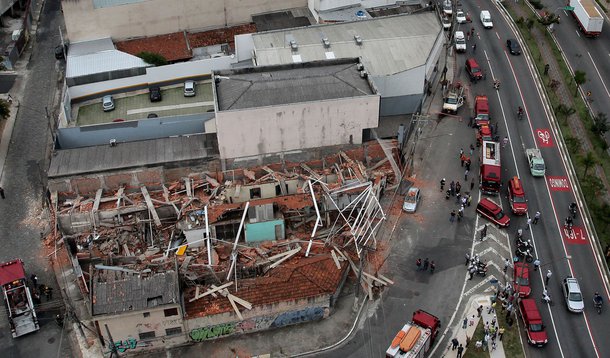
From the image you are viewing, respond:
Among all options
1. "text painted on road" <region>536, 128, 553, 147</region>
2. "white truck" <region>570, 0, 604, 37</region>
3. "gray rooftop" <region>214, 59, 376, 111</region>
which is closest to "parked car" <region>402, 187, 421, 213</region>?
"gray rooftop" <region>214, 59, 376, 111</region>

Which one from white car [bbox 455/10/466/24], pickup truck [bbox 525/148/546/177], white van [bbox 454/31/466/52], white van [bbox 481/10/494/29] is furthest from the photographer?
white car [bbox 455/10/466/24]

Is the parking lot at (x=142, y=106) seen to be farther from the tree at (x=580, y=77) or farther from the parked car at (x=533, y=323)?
the tree at (x=580, y=77)

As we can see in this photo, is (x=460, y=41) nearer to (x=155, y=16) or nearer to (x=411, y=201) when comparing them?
(x=411, y=201)

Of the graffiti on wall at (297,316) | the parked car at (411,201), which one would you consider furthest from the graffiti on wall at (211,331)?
the parked car at (411,201)

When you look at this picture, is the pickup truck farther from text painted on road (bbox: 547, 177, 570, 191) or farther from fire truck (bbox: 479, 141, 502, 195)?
fire truck (bbox: 479, 141, 502, 195)

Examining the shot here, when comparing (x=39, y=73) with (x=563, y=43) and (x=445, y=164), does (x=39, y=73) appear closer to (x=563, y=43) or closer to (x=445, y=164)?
(x=445, y=164)

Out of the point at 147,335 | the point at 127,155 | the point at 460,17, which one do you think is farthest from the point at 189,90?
the point at 460,17

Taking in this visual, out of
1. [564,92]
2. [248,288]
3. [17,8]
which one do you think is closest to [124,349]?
[248,288]

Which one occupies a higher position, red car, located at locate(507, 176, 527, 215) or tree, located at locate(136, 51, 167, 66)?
tree, located at locate(136, 51, 167, 66)
